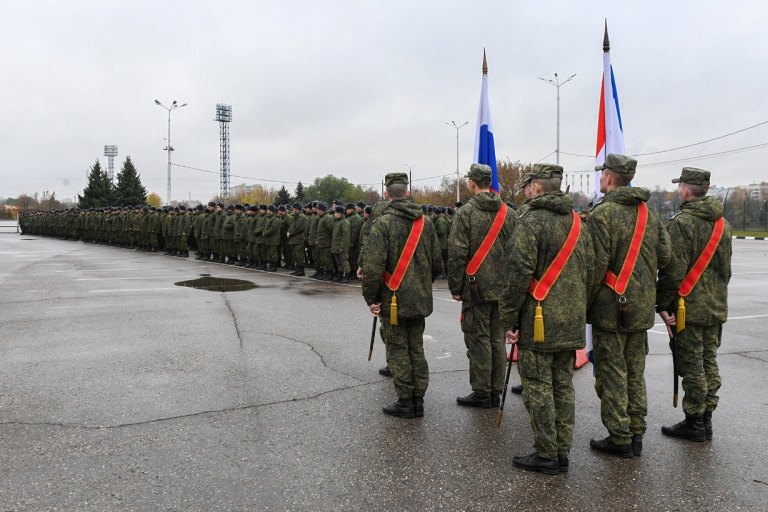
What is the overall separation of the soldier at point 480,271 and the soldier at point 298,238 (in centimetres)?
1154

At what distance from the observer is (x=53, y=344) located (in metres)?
7.42

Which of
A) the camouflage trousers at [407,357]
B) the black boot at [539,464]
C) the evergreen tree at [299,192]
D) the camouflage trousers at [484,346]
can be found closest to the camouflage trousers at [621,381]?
the black boot at [539,464]

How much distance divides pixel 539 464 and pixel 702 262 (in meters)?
2.06

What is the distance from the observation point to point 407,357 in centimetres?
508

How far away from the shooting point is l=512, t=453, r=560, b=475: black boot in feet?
12.8

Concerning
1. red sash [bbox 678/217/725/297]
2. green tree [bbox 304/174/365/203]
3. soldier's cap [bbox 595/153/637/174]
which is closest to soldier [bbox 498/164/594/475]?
soldier's cap [bbox 595/153/637/174]

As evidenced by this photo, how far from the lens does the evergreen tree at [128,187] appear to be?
58.9 m

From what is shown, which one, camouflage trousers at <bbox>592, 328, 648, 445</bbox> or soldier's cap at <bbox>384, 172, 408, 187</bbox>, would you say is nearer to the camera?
camouflage trousers at <bbox>592, 328, 648, 445</bbox>

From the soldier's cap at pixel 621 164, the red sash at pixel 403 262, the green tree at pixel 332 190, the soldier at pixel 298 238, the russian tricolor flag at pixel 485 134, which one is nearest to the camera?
the soldier's cap at pixel 621 164

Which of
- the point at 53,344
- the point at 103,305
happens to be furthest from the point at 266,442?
the point at 103,305

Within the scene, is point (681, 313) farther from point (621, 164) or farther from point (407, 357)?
point (407, 357)

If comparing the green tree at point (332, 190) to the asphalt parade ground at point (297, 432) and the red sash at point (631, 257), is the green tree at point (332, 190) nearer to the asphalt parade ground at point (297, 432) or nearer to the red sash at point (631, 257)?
the asphalt parade ground at point (297, 432)

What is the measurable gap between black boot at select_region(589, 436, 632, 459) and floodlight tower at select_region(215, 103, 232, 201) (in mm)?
92920

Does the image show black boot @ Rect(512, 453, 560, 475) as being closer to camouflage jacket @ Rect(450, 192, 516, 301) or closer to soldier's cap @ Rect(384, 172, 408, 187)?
camouflage jacket @ Rect(450, 192, 516, 301)
